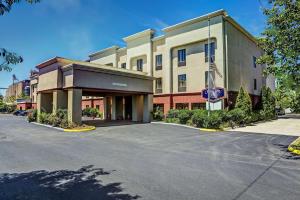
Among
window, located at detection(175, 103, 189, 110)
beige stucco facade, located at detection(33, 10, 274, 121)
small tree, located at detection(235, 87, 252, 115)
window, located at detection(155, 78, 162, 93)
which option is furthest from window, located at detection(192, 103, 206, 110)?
window, located at detection(155, 78, 162, 93)

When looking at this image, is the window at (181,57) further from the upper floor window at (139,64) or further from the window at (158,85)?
the upper floor window at (139,64)

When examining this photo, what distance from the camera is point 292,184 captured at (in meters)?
6.34

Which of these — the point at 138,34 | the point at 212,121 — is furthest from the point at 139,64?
the point at 212,121

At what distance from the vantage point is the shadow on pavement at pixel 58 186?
17.7ft

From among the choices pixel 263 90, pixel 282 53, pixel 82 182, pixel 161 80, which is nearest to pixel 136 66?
pixel 161 80

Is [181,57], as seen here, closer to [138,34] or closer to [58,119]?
[138,34]

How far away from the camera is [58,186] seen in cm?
607

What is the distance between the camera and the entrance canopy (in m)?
21.4

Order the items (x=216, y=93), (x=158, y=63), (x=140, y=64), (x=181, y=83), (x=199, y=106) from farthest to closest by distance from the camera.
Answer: (x=140, y=64) < (x=158, y=63) < (x=181, y=83) < (x=199, y=106) < (x=216, y=93)

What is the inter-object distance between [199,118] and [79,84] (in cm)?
1159

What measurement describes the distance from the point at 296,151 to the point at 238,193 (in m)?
7.23

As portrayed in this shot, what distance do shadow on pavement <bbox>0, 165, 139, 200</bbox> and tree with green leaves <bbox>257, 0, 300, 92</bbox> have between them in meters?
9.55

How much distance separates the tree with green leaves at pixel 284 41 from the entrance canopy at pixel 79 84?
15445 mm

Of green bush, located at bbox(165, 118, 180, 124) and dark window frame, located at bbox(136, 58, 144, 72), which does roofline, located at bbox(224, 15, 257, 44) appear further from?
dark window frame, located at bbox(136, 58, 144, 72)
